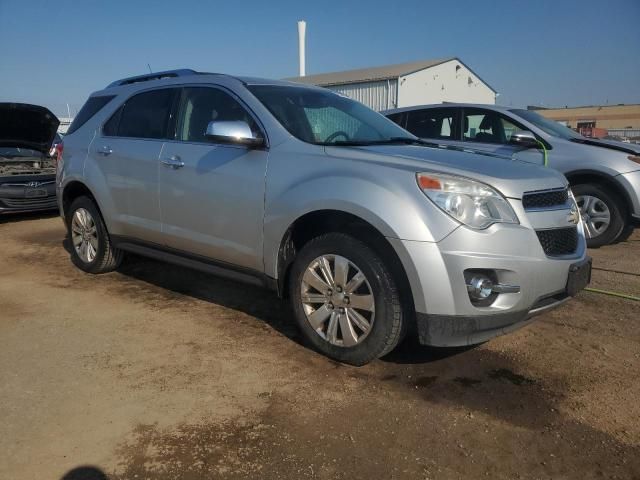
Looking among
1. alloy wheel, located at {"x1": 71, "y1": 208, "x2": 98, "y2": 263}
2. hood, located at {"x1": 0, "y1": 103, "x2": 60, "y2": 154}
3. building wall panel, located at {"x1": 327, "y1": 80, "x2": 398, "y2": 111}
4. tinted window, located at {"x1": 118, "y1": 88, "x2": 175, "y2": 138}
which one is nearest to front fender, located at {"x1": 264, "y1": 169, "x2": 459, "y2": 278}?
tinted window, located at {"x1": 118, "y1": 88, "x2": 175, "y2": 138}

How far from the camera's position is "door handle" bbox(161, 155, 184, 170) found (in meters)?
3.80

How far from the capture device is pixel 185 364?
3148mm

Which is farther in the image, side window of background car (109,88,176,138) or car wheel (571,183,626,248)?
car wheel (571,183,626,248)

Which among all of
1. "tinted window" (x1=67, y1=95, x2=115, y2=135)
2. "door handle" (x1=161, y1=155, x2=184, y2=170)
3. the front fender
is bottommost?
the front fender

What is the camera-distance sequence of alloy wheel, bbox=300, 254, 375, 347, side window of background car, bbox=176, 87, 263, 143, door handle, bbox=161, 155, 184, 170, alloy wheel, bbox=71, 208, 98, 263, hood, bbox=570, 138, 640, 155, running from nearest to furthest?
alloy wheel, bbox=300, 254, 375, 347 → side window of background car, bbox=176, 87, 263, 143 → door handle, bbox=161, 155, 184, 170 → alloy wheel, bbox=71, 208, 98, 263 → hood, bbox=570, 138, 640, 155

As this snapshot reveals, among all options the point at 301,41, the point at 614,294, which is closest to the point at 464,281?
the point at 614,294

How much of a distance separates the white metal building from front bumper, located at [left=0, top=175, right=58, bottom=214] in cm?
2048

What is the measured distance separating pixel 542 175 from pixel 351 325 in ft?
4.74

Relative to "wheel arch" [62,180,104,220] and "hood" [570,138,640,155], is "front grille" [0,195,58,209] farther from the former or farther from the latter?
"hood" [570,138,640,155]

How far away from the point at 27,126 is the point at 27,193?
4.27 ft

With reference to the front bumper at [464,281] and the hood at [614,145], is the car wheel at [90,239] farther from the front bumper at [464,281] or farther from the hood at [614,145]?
the hood at [614,145]

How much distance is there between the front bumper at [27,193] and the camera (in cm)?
760

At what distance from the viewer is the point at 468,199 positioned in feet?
8.86

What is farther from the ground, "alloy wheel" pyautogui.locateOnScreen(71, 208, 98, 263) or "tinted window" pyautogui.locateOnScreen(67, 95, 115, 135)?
"tinted window" pyautogui.locateOnScreen(67, 95, 115, 135)
